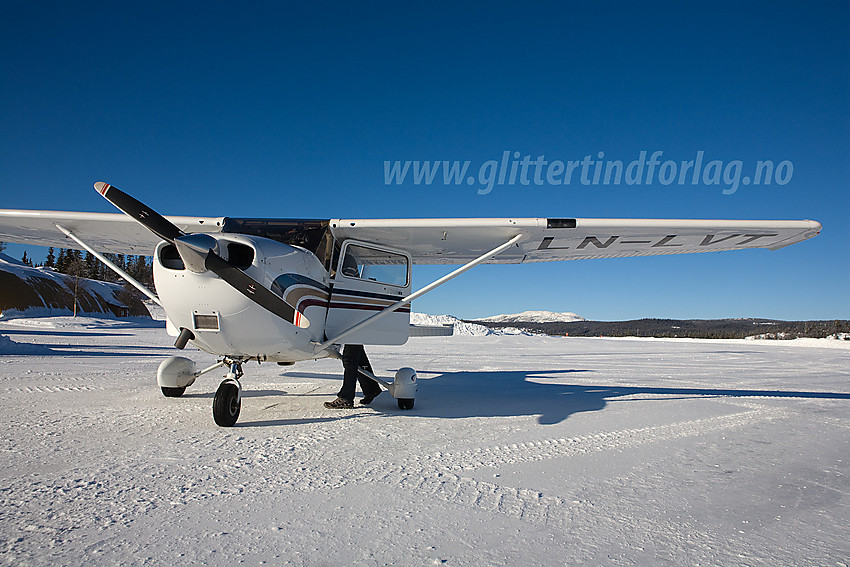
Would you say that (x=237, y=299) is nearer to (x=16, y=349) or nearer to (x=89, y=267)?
(x=16, y=349)

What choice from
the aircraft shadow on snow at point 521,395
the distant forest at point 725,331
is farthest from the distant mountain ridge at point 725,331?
the aircraft shadow on snow at point 521,395

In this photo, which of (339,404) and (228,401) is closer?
(228,401)

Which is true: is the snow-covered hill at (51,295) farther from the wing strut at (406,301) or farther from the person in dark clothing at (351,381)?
the wing strut at (406,301)

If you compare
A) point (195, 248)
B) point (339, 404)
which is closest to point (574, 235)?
point (339, 404)

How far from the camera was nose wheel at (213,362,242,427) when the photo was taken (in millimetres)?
4477

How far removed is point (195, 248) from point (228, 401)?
5.22 feet

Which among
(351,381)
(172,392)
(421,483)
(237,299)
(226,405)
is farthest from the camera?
(172,392)

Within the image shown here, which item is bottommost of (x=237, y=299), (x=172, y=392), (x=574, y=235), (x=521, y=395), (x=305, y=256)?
Result: (x=172, y=392)

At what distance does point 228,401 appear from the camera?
4.54 meters

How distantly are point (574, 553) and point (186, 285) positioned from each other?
3.66 m

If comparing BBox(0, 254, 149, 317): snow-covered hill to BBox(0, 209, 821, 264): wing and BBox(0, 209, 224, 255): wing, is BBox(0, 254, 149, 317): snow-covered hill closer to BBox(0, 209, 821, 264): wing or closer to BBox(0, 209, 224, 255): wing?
BBox(0, 209, 224, 255): wing

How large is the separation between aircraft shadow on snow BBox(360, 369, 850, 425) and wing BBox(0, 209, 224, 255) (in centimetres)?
364

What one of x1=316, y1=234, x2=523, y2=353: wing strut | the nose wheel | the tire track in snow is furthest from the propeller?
the tire track in snow

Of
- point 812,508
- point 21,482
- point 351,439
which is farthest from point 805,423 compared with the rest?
point 21,482
